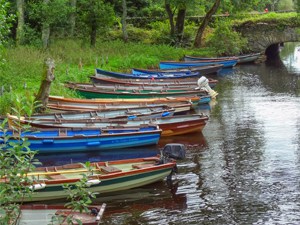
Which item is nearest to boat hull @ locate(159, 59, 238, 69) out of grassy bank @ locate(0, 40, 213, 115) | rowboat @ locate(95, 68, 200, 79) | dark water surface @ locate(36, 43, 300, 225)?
grassy bank @ locate(0, 40, 213, 115)

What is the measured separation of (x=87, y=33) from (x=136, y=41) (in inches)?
307

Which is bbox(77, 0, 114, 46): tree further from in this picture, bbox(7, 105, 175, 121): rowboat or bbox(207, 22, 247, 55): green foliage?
bbox(7, 105, 175, 121): rowboat

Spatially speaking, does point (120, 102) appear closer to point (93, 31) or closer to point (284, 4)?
point (93, 31)

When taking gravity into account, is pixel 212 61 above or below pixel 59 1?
below

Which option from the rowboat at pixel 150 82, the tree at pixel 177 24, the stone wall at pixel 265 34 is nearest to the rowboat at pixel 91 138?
the rowboat at pixel 150 82

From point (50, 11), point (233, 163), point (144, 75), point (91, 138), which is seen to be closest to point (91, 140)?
point (91, 138)

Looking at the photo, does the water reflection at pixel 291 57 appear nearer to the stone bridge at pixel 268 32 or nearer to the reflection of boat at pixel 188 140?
the stone bridge at pixel 268 32

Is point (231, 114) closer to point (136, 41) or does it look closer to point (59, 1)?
point (59, 1)

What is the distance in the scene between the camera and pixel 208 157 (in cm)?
1945

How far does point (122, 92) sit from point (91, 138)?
27.9 feet

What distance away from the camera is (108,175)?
1490 cm

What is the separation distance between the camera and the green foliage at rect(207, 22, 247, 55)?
46.2m

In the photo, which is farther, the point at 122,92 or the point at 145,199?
the point at 122,92

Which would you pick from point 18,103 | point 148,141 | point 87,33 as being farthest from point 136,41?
point 18,103
